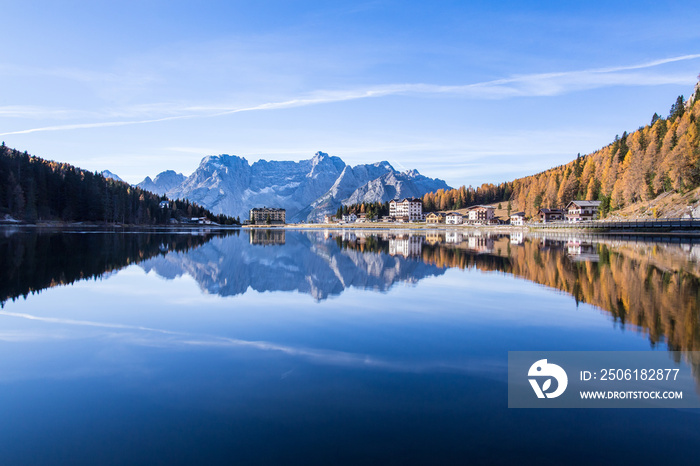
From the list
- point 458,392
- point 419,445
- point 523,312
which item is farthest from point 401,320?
point 419,445

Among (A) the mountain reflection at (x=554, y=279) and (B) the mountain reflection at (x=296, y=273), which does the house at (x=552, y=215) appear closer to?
(A) the mountain reflection at (x=554, y=279)

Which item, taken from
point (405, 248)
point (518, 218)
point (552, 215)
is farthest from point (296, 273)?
point (518, 218)

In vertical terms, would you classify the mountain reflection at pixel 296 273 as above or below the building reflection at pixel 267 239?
below

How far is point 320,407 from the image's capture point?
6758mm

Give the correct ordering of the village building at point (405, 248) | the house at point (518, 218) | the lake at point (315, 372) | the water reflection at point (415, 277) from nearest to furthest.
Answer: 1. the lake at point (315, 372)
2. the water reflection at point (415, 277)
3. the village building at point (405, 248)
4. the house at point (518, 218)

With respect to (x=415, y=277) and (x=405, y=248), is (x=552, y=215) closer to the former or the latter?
(x=405, y=248)

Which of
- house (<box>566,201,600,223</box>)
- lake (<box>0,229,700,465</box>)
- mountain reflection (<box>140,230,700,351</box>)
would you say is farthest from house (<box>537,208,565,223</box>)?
lake (<box>0,229,700,465</box>)

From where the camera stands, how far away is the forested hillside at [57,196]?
111312 mm

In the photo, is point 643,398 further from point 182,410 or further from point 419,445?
point 182,410

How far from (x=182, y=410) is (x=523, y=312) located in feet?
35.8

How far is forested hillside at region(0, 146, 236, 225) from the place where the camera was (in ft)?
365

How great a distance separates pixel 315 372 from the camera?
327 inches

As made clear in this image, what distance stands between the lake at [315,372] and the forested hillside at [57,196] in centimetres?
11728

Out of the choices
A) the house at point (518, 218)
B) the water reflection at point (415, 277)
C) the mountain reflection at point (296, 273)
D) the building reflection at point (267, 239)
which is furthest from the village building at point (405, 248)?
the house at point (518, 218)
